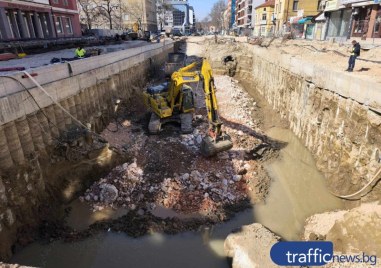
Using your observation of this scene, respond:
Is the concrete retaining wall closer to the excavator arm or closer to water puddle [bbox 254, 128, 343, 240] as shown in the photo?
the excavator arm

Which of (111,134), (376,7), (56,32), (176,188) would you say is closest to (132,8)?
(56,32)

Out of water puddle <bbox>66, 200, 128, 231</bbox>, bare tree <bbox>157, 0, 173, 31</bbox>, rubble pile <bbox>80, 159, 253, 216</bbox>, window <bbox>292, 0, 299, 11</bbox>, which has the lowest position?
water puddle <bbox>66, 200, 128, 231</bbox>

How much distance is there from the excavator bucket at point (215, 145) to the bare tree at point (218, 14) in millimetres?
125600

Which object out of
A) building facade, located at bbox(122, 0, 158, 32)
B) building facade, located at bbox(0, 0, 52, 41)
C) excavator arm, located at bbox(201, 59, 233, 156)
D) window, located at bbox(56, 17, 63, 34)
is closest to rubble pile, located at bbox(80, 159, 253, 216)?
excavator arm, located at bbox(201, 59, 233, 156)

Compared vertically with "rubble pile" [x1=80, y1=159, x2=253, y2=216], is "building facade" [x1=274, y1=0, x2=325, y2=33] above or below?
above

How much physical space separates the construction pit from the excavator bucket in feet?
2.05

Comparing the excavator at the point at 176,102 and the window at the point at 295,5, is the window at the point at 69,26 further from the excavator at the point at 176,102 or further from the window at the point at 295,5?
the window at the point at 295,5

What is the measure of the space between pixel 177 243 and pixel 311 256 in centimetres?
374

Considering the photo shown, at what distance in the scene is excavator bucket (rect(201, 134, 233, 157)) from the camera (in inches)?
419

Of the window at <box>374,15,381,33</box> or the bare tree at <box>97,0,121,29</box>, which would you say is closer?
the window at <box>374,15,381,33</box>

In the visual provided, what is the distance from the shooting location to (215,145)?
10.6 metres

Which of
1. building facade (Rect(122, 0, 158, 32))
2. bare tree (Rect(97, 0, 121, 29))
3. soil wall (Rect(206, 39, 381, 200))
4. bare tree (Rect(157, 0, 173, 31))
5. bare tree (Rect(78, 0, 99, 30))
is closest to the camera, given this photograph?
soil wall (Rect(206, 39, 381, 200))

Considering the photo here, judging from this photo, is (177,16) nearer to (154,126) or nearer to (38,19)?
(38,19)

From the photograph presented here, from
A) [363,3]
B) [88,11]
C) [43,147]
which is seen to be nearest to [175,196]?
[43,147]
